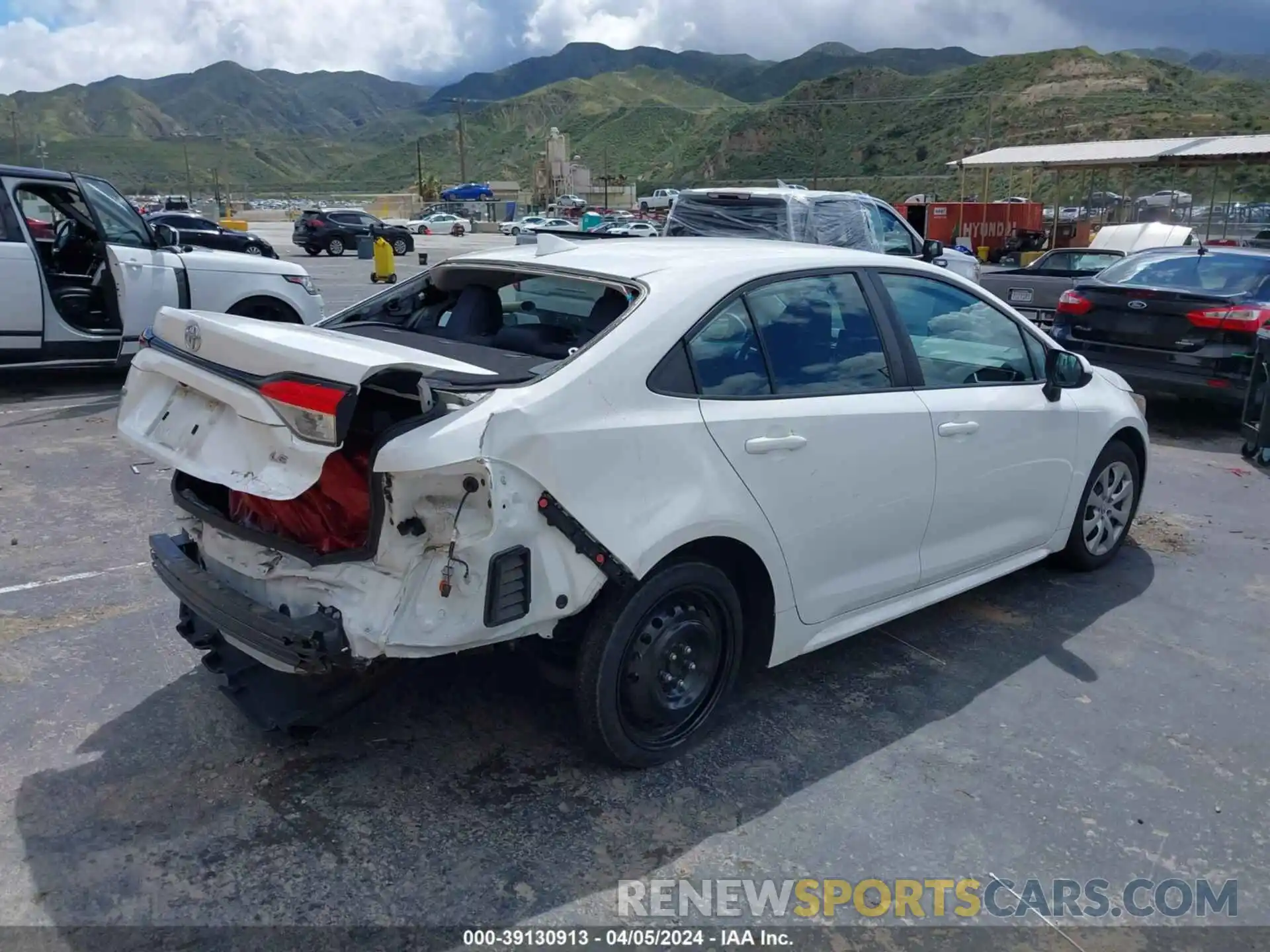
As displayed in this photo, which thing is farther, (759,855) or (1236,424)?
(1236,424)

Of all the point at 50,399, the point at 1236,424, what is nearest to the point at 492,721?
the point at 50,399

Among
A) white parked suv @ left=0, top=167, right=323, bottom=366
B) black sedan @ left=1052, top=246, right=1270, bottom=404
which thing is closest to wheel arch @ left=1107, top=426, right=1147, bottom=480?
black sedan @ left=1052, top=246, right=1270, bottom=404

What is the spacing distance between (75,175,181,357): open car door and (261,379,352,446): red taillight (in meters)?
Result: 6.78

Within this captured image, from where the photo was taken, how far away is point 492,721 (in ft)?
12.5

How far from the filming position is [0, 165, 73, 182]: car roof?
29.2 feet

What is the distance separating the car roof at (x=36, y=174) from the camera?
8.90 metres

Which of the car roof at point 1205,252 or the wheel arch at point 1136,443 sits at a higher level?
the car roof at point 1205,252

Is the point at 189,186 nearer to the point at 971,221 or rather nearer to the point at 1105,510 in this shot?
the point at 971,221

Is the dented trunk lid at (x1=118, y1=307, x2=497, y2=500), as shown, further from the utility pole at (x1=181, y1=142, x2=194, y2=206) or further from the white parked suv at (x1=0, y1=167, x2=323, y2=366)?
the utility pole at (x1=181, y1=142, x2=194, y2=206)

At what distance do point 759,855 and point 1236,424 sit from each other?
8.39m

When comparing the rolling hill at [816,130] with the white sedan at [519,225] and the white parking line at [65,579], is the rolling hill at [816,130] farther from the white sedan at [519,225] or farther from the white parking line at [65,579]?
the white parking line at [65,579]

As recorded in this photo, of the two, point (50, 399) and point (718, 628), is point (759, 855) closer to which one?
point (718, 628)

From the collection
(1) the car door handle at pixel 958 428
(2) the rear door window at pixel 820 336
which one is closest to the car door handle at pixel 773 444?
(2) the rear door window at pixel 820 336

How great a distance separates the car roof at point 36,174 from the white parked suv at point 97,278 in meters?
0.01
